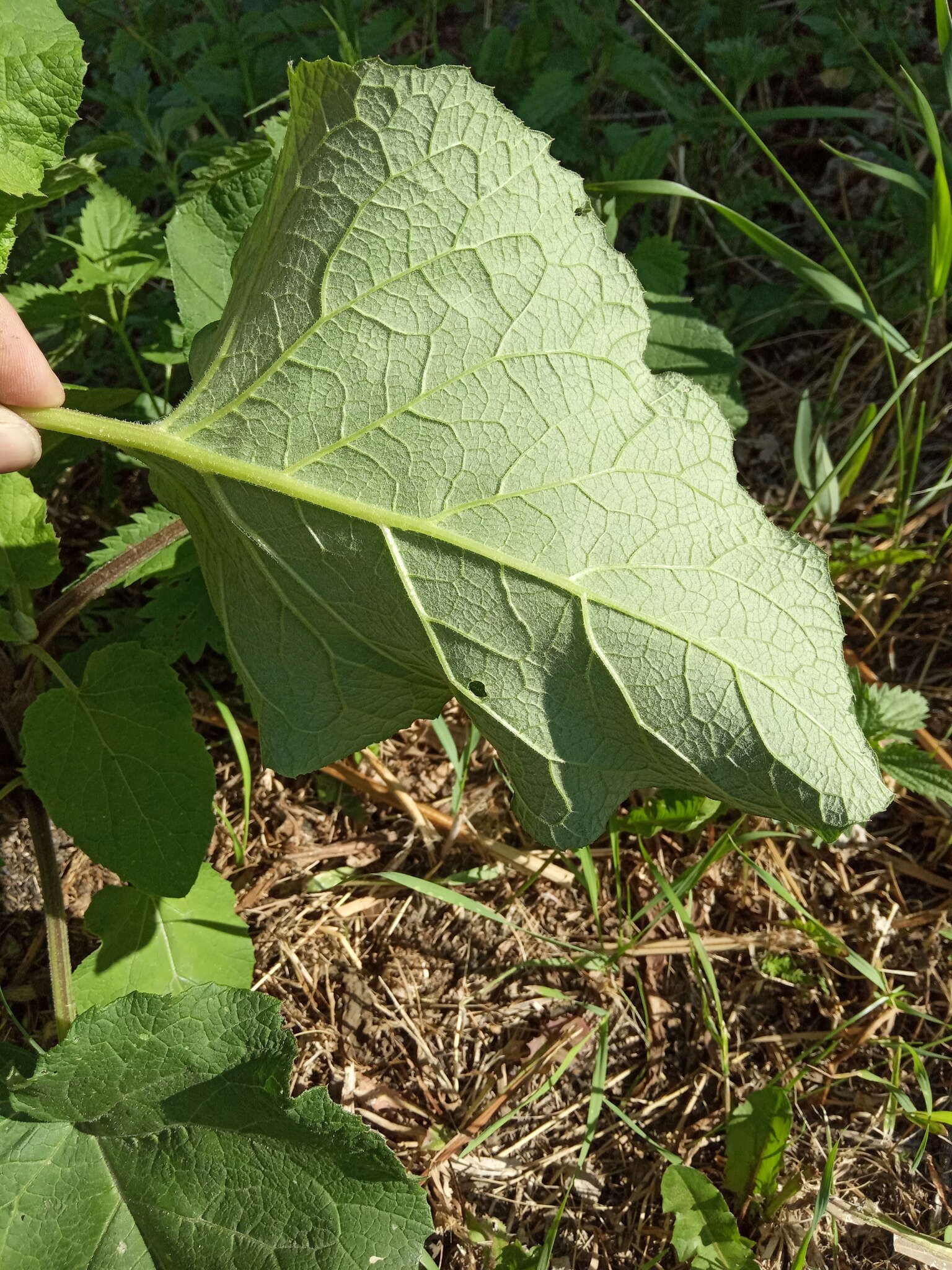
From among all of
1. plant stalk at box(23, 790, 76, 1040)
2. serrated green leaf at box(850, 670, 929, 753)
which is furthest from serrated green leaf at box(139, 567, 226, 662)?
serrated green leaf at box(850, 670, 929, 753)

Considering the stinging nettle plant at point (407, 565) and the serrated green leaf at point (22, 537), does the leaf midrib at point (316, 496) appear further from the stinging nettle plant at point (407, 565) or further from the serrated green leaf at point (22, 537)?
A: the serrated green leaf at point (22, 537)

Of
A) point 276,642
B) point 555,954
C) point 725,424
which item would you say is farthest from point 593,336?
point 555,954

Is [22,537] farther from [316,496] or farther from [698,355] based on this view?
[698,355]

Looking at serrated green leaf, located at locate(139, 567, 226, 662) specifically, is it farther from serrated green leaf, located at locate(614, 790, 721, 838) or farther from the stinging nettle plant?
serrated green leaf, located at locate(614, 790, 721, 838)

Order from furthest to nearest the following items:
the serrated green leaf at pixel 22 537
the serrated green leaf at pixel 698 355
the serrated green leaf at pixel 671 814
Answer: the serrated green leaf at pixel 698 355
the serrated green leaf at pixel 671 814
the serrated green leaf at pixel 22 537

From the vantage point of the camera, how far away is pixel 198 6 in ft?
11.1

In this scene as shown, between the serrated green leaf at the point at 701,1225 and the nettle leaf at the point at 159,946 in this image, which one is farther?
the nettle leaf at the point at 159,946

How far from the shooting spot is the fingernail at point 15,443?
1622 mm

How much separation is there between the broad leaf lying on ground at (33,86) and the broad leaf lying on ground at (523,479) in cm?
40

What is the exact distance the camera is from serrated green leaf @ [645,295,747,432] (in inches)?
96.1

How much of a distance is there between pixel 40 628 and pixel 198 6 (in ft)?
8.13

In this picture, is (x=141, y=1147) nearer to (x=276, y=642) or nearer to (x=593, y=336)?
(x=276, y=642)

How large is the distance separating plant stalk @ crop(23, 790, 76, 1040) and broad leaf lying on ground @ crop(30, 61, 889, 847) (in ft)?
3.15

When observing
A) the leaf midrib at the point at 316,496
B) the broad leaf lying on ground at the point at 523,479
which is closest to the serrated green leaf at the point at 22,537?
the leaf midrib at the point at 316,496
